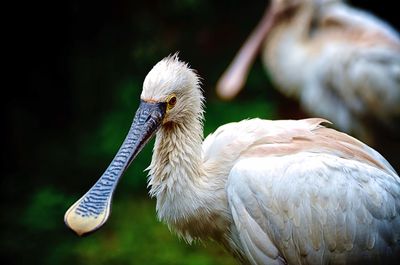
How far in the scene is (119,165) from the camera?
381 cm

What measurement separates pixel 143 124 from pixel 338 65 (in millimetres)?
3913

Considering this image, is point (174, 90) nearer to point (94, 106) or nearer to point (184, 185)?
point (184, 185)

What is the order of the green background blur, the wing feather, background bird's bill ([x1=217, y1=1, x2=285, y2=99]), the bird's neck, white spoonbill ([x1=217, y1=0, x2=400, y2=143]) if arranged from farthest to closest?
background bird's bill ([x1=217, y1=1, x2=285, y2=99])
white spoonbill ([x1=217, y1=0, x2=400, y2=143])
the green background blur
the bird's neck
the wing feather

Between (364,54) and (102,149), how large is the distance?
2.52 m

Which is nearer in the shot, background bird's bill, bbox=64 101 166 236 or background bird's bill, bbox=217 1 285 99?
background bird's bill, bbox=64 101 166 236

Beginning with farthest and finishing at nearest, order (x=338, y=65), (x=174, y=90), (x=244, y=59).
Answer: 1. (x=244, y=59)
2. (x=338, y=65)
3. (x=174, y=90)

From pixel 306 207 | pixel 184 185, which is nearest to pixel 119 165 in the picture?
pixel 184 185

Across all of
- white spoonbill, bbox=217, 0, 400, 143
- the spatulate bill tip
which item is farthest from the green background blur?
the spatulate bill tip

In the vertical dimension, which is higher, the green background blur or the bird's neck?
the bird's neck

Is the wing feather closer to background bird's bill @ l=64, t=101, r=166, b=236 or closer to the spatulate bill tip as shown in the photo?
background bird's bill @ l=64, t=101, r=166, b=236

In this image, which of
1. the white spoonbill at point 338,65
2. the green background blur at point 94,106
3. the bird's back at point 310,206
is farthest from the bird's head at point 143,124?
the white spoonbill at point 338,65

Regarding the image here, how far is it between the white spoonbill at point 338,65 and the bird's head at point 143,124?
3.65m

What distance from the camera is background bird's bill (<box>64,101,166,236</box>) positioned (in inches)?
147

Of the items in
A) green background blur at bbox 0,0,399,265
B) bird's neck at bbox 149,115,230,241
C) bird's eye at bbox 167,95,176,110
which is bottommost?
green background blur at bbox 0,0,399,265
